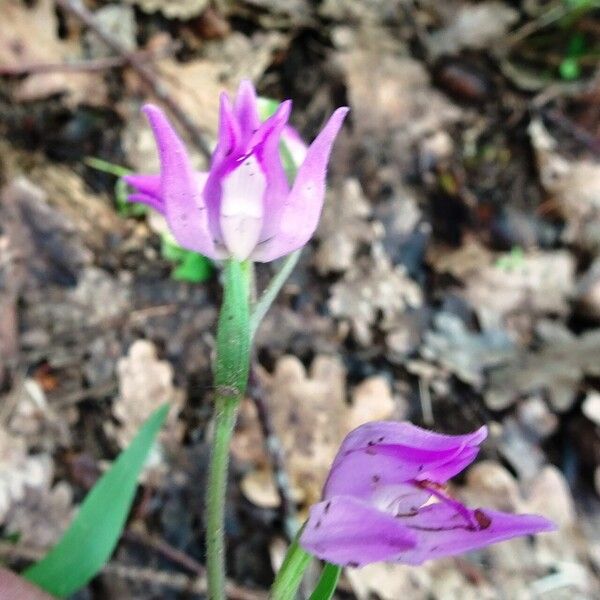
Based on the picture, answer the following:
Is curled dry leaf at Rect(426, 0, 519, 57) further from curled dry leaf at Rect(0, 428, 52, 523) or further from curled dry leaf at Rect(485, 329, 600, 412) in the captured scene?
curled dry leaf at Rect(0, 428, 52, 523)

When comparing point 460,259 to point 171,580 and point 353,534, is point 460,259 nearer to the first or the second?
point 171,580

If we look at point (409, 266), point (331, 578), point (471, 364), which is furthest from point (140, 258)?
point (331, 578)

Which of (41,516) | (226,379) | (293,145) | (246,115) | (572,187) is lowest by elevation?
(41,516)

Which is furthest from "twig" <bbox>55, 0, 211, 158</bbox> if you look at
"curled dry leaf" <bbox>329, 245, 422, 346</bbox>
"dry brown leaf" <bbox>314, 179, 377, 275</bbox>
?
"curled dry leaf" <bbox>329, 245, 422, 346</bbox>

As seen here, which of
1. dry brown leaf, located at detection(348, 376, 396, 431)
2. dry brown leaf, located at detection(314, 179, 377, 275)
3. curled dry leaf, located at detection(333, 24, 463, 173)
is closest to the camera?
dry brown leaf, located at detection(348, 376, 396, 431)

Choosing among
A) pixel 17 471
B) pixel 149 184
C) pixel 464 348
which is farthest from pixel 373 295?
pixel 149 184

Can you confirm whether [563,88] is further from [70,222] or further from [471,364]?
[70,222]

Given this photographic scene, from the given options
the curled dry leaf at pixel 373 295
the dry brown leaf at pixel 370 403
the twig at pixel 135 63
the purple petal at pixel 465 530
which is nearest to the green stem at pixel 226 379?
the purple petal at pixel 465 530
